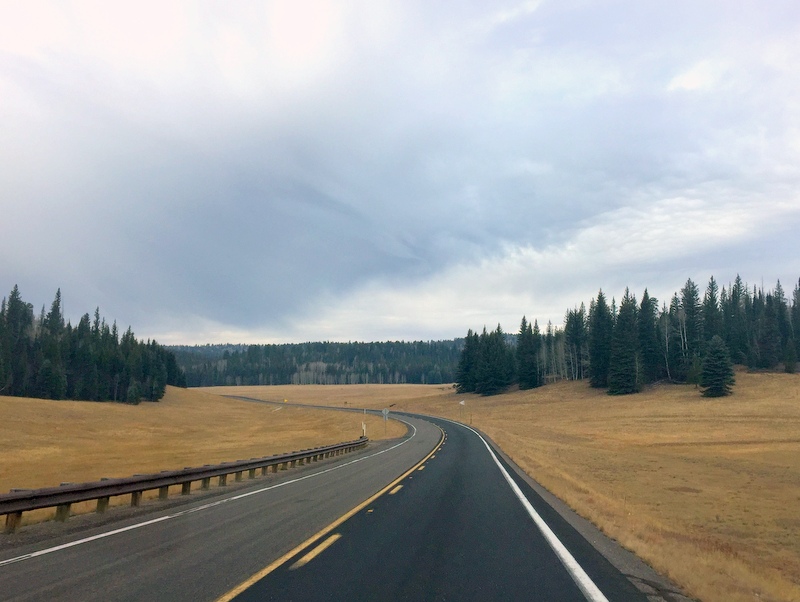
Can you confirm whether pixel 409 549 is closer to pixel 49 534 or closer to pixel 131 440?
pixel 49 534

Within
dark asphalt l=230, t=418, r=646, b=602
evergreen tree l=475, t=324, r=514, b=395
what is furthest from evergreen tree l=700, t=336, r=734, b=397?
dark asphalt l=230, t=418, r=646, b=602

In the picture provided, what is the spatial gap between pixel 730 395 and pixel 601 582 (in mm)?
81915

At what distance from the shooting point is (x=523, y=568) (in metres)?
7.69

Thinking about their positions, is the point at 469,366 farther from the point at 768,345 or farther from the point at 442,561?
the point at 442,561

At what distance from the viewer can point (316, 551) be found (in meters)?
8.50

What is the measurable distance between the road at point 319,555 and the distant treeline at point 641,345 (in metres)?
78.1

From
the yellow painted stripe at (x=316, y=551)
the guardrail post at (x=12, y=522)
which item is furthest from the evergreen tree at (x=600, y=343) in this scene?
the guardrail post at (x=12, y=522)

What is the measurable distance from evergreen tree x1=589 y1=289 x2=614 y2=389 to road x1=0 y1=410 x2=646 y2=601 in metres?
89.7

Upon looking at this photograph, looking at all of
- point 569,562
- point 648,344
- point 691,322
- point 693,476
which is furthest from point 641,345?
point 569,562

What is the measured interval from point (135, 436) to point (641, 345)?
77.8 m

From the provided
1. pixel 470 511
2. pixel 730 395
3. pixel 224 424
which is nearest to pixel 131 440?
pixel 224 424

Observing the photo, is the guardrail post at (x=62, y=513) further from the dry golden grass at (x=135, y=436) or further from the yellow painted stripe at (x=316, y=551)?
the yellow painted stripe at (x=316, y=551)

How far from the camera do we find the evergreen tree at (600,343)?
98375 mm

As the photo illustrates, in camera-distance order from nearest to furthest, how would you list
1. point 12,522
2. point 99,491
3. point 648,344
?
1. point 12,522
2. point 99,491
3. point 648,344
